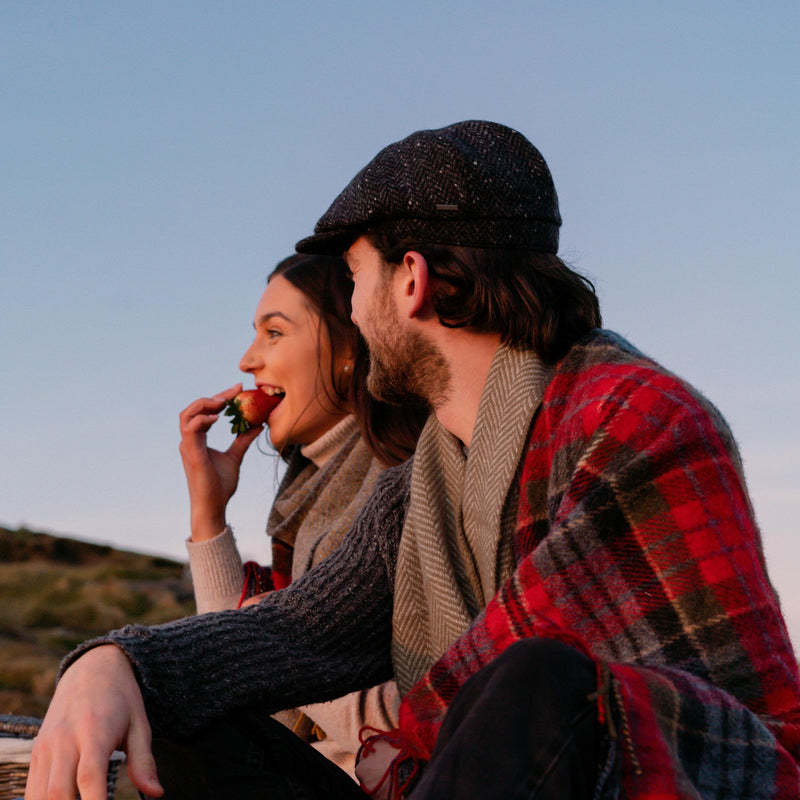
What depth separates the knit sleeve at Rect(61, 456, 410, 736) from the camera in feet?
7.06

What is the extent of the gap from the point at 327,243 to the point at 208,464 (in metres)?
1.96

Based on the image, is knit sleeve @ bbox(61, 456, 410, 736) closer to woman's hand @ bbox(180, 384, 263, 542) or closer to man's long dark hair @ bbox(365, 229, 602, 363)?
man's long dark hair @ bbox(365, 229, 602, 363)

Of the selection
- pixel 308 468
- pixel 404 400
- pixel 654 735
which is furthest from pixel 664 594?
pixel 308 468

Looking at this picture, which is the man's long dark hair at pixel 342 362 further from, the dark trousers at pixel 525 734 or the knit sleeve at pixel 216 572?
the dark trousers at pixel 525 734

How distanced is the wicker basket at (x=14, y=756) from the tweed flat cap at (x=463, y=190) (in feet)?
5.96

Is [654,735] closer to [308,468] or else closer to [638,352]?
[638,352]

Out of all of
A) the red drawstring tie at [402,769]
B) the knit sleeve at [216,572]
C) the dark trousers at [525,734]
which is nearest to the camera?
the dark trousers at [525,734]

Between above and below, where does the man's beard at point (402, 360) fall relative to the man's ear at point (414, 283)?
below

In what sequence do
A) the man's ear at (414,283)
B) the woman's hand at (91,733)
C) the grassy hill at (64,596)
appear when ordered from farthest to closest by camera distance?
the grassy hill at (64,596) → the man's ear at (414,283) → the woman's hand at (91,733)

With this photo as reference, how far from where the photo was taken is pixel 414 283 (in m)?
2.74

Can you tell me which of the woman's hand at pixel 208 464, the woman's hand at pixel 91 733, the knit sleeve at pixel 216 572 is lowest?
the knit sleeve at pixel 216 572

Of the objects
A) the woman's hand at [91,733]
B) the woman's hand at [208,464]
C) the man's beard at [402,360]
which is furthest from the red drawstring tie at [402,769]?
the woman's hand at [208,464]

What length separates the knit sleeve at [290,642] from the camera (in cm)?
215

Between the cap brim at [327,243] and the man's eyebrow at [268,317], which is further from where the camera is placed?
the man's eyebrow at [268,317]
